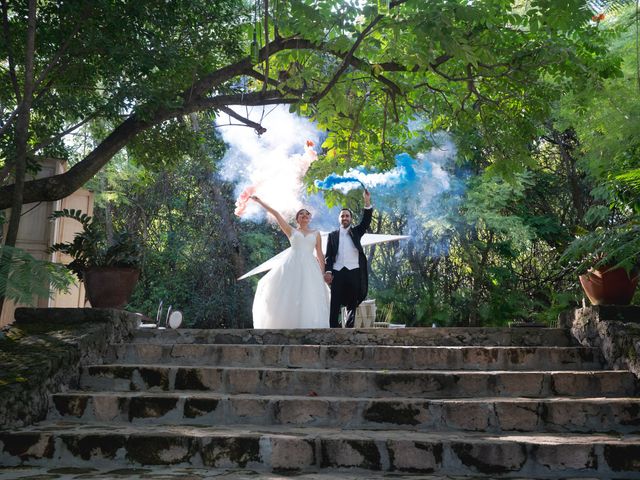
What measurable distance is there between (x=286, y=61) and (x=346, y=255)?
2.94 metres

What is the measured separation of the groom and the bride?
0.52 feet

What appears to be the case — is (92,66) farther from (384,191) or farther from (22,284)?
(384,191)

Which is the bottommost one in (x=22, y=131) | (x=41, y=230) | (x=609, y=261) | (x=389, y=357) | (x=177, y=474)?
(x=177, y=474)

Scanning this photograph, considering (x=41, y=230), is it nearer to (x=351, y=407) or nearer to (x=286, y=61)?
(x=286, y=61)

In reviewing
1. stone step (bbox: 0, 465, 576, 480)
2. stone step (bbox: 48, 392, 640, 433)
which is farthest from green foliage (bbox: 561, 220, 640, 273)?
stone step (bbox: 0, 465, 576, 480)

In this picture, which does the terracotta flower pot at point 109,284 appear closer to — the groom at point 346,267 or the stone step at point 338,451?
the stone step at point 338,451

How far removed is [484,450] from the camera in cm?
459

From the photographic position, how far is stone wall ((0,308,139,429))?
5.24 metres

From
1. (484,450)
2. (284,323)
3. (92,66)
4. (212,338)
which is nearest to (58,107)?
(92,66)

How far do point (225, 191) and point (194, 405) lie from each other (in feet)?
53.8

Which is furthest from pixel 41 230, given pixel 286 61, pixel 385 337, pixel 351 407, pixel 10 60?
pixel 351 407

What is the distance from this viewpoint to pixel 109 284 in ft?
23.6

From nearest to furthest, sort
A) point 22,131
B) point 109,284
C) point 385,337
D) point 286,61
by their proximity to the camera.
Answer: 1. point 22,131
2. point 385,337
3. point 109,284
4. point 286,61

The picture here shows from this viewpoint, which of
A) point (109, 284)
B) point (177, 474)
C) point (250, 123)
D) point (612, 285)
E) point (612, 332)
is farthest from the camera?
point (250, 123)
